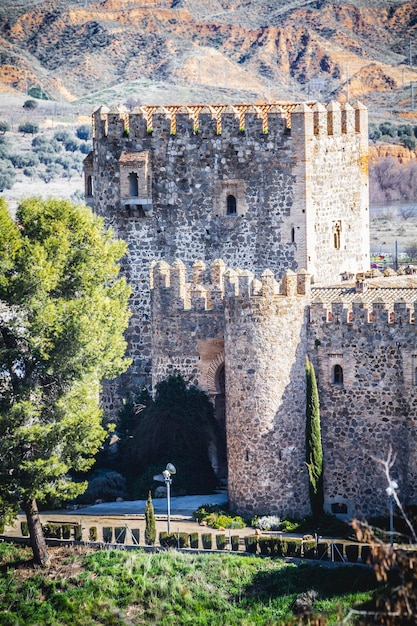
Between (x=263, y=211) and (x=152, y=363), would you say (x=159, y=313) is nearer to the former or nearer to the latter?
(x=152, y=363)

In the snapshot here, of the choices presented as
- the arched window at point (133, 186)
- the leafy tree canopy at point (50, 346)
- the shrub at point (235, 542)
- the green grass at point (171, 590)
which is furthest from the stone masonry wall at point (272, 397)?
the arched window at point (133, 186)

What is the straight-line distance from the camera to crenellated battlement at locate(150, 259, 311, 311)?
153 ft

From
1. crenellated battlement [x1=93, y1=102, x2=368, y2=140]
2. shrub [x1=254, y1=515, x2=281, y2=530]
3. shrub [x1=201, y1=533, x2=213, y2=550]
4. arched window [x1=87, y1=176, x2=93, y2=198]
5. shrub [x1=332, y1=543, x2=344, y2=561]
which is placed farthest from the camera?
arched window [x1=87, y1=176, x2=93, y2=198]

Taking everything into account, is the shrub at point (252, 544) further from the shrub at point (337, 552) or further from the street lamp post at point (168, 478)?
the street lamp post at point (168, 478)

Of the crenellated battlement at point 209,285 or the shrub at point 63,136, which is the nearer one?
the crenellated battlement at point 209,285

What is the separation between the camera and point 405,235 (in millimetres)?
95750

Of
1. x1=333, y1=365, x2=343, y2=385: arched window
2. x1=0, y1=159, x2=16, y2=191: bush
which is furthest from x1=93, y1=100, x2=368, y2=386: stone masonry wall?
x1=0, y1=159, x2=16, y2=191: bush

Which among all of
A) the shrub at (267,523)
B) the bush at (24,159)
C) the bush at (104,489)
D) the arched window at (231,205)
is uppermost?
the bush at (24,159)

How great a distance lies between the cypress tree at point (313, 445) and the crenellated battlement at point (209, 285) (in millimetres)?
1988

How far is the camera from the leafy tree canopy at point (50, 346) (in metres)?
45.5

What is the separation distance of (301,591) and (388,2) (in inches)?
4227

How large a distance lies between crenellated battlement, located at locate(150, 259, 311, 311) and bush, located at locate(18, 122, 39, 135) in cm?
7832

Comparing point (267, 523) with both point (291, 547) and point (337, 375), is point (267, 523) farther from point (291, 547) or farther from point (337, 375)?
point (337, 375)

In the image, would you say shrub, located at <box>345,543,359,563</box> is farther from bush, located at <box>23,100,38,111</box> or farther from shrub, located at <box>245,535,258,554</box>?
bush, located at <box>23,100,38,111</box>
